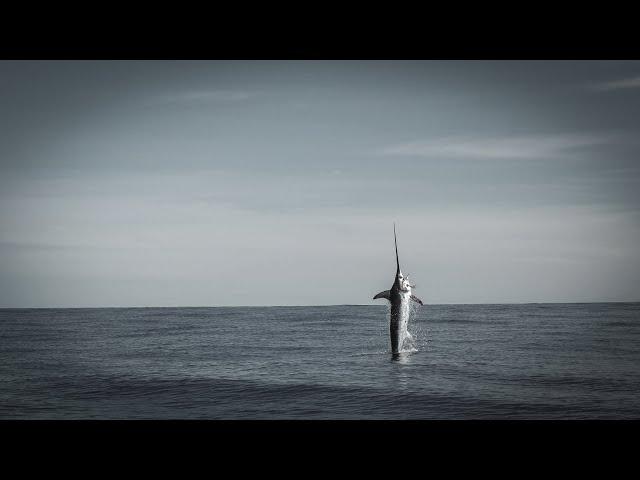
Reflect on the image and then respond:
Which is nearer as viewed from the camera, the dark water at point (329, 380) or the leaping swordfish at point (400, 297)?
the dark water at point (329, 380)

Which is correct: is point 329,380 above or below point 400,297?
below

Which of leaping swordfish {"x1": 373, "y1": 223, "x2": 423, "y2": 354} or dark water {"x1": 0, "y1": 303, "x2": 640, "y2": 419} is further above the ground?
leaping swordfish {"x1": 373, "y1": 223, "x2": 423, "y2": 354}

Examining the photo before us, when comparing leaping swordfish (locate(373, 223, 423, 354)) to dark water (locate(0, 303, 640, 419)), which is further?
leaping swordfish (locate(373, 223, 423, 354))

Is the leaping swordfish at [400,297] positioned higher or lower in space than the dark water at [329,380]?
higher

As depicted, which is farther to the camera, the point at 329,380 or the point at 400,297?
the point at 329,380
